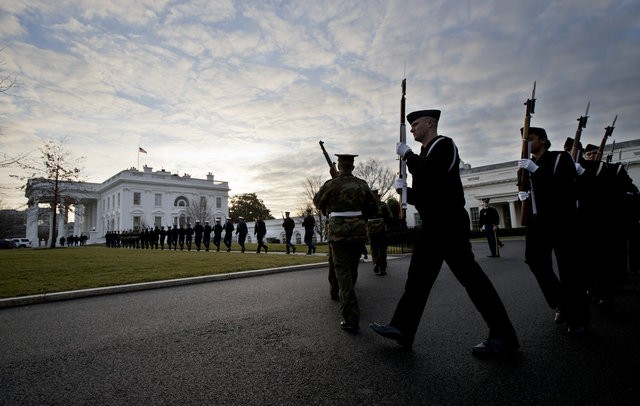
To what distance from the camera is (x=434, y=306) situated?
484 cm

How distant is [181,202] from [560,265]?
248 feet

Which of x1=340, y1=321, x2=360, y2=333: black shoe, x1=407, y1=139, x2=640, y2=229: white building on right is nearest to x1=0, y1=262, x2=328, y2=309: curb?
x1=340, y1=321, x2=360, y2=333: black shoe

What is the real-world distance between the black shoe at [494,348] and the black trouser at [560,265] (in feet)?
3.15

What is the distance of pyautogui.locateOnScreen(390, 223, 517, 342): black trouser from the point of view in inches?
119

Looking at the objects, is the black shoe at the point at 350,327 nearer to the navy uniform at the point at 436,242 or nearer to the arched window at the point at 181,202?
the navy uniform at the point at 436,242

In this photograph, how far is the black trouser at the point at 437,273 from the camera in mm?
3014

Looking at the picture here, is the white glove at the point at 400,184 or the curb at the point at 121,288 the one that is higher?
the white glove at the point at 400,184

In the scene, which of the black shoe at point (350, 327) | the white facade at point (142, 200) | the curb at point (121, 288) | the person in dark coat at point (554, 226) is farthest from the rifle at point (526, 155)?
the white facade at point (142, 200)

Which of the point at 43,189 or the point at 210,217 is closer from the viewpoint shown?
the point at 43,189

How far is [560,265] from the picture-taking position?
3703mm

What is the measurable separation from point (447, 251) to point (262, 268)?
7.62m

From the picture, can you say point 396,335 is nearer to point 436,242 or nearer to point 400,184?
point 436,242

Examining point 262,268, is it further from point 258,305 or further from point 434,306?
point 434,306

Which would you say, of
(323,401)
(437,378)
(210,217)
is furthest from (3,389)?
(210,217)
